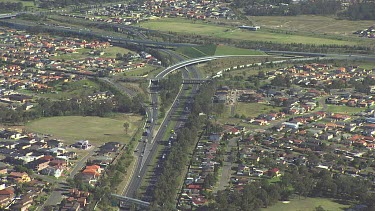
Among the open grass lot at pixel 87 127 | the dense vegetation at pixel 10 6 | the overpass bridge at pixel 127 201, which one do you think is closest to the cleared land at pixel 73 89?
the open grass lot at pixel 87 127

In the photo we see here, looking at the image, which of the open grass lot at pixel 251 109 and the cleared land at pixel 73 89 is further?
the cleared land at pixel 73 89

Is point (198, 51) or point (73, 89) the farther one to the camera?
point (198, 51)

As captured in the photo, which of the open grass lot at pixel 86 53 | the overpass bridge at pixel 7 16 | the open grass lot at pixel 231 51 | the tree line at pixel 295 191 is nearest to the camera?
the tree line at pixel 295 191

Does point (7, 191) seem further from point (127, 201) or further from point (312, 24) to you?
point (312, 24)

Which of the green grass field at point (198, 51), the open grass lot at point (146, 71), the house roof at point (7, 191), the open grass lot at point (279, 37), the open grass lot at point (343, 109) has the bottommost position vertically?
the house roof at point (7, 191)

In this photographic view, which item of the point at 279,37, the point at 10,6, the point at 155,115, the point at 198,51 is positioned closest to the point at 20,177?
the point at 155,115

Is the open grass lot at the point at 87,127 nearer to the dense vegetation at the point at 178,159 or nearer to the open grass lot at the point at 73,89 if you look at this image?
the dense vegetation at the point at 178,159
